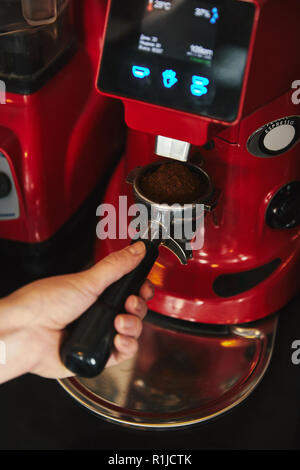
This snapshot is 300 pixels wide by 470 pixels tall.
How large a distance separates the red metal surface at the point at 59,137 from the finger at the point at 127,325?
219 millimetres

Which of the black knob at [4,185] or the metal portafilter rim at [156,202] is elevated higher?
the metal portafilter rim at [156,202]

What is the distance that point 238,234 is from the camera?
59 centimetres

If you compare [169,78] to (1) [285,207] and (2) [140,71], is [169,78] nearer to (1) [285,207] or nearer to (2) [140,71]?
(2) [140,71]

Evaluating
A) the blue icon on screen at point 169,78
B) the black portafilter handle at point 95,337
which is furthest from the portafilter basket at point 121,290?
the blue icon on screen at point 169,78

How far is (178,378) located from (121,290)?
0.16m

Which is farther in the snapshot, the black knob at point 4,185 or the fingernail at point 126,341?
the black knob at point 4,185

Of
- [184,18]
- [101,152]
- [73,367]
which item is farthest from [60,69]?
[73,367]

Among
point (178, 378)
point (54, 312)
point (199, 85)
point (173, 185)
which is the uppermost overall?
point (199, 85)

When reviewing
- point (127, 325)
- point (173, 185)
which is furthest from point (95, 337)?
point (173, 185)

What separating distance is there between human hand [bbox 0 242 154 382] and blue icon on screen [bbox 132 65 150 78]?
0.15 m

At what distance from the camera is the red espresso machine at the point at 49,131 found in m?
0.57

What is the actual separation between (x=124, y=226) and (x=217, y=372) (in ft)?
0.63

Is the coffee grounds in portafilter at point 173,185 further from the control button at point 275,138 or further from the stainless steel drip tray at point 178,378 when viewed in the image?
the stainless steel drip tray at point 178,378

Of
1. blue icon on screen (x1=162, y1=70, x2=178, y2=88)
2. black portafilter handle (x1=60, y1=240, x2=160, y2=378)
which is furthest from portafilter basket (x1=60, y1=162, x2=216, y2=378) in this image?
blue icon on screen (x1=162, y1=70, x2=178, y2=88)
